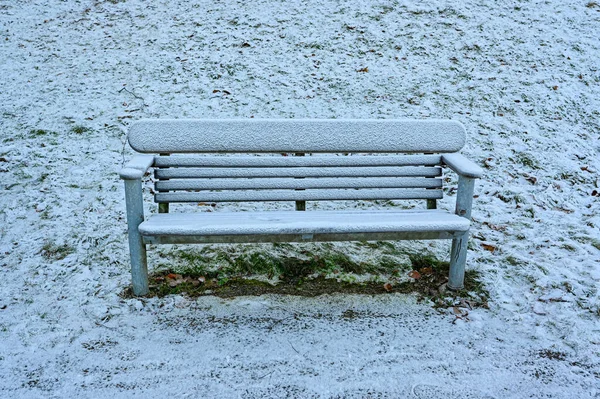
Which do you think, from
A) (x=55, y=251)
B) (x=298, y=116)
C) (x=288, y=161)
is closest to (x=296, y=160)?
(x=288, y=161)

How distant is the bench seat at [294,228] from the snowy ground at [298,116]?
1.51ft

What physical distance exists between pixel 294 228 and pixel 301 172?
53 cm

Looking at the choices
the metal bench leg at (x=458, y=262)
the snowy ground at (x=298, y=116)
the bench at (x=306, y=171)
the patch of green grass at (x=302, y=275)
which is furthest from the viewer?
the patch of green grass at (x=302, y=275)

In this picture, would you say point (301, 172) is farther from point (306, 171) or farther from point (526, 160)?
point (526, 160)

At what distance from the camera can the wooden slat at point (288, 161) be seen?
307 centimetres

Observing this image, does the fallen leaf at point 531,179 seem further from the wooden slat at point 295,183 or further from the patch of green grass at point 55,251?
the patch of green grass at point 55,251

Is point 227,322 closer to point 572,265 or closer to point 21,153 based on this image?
point 572,265

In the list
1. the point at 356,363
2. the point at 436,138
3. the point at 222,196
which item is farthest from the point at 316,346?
the point at 436,138

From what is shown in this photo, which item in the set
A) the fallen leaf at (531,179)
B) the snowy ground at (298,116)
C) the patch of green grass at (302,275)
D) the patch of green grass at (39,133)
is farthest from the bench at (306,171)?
the patch of green grass at (39,133)

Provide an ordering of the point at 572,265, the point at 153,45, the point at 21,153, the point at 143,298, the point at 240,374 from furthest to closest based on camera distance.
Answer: the point at 153,45 < the point at 21,153 < the point at 572,265 < the point at 143,298 < the point at 240,374

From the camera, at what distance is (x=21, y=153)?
4.39 m

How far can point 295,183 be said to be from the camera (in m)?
3.16

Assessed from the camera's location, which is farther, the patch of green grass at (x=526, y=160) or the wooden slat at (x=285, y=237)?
the patch of green grass at (x=526, y=160)

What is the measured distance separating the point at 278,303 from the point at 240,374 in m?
0.66
